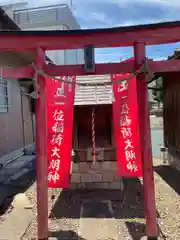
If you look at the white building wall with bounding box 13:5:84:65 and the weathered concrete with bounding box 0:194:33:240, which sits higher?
the white building wall with bounding box 13:5:84:65

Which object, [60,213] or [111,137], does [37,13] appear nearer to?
[111,137]

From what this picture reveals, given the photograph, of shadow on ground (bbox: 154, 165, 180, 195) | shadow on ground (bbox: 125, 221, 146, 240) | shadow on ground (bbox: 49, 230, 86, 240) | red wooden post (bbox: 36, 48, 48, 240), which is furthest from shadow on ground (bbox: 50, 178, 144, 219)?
red wooden post (bbox: 36, 48, 48, 240)

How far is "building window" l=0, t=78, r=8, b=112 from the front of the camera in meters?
10.8

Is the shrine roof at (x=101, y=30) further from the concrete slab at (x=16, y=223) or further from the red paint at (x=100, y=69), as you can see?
the concrete slab at (x=16, y=223)

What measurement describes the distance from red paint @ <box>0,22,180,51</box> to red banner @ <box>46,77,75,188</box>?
0.97 m

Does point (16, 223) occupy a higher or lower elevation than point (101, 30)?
lower

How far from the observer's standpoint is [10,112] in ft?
38.2

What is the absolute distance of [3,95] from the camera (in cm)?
1102

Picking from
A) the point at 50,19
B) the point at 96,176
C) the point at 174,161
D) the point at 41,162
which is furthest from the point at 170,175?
the point at 50,19


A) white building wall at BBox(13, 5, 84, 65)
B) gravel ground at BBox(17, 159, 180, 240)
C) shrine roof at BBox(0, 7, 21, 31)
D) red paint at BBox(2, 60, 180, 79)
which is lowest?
gravel ground at BBox(17, 159, 180, 240)

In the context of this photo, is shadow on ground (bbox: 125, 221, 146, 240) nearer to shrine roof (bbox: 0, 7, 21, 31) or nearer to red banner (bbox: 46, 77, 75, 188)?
red banner (bbox: 46, 77, 75, 188)

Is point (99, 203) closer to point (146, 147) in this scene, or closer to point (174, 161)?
point (146, 147)

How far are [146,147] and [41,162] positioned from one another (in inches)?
72.5

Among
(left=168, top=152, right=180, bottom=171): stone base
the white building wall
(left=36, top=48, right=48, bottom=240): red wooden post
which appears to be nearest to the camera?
(left=36, top=48, right=48, bottom=240): red wooden post
